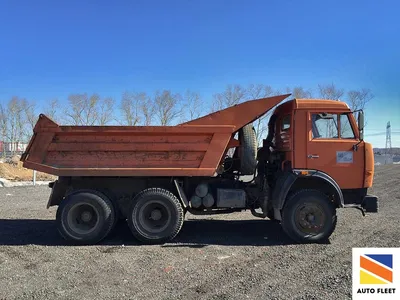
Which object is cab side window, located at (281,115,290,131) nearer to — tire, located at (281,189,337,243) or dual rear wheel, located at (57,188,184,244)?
tire, located at (281,189,337,243)

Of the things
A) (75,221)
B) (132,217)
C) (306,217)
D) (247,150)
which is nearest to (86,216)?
(75,221)

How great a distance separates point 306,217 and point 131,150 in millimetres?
3636

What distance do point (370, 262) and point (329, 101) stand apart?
10.8 ft

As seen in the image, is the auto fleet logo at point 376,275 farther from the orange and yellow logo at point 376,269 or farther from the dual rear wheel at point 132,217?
the dual rear wheel at point 132,217

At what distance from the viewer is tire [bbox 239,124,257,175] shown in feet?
23.7

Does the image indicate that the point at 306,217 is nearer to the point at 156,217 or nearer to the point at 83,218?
the point at 156,217

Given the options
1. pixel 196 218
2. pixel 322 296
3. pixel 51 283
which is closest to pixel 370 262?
pixel 322 296

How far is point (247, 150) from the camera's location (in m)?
7.21

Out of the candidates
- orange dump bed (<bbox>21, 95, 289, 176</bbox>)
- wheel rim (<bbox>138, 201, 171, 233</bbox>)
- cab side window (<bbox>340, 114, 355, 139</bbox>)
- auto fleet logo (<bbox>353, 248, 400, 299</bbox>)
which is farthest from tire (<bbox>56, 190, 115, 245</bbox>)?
cab side window (<bbox>340, 114, 355, 139</bbox>)

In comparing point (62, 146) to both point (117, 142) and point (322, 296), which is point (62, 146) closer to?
point (117, 142)

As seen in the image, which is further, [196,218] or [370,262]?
[196,218]

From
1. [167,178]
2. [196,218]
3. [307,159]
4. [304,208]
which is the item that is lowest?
[196,218]

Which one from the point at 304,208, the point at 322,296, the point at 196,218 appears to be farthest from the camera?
the point at 196,218

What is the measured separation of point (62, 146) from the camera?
273 inches
